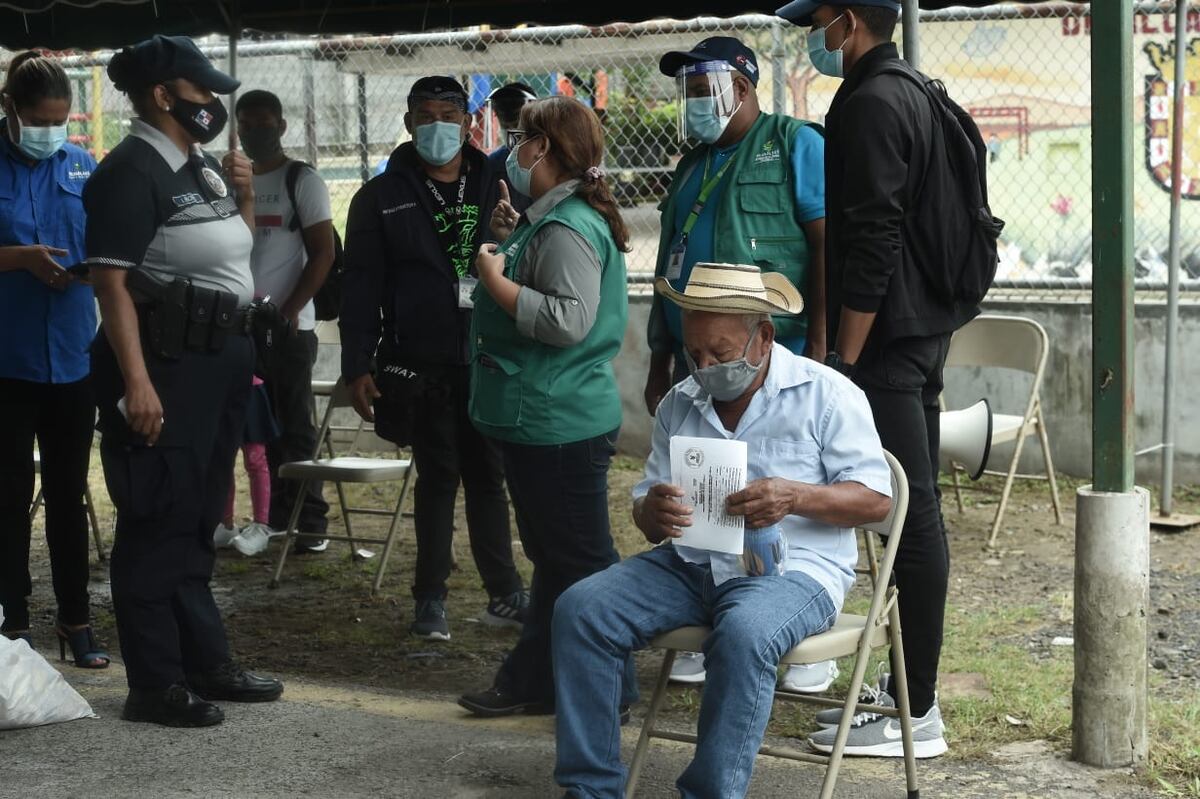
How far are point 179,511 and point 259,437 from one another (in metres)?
2.68

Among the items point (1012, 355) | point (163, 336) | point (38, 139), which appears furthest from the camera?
point (1012, 355)

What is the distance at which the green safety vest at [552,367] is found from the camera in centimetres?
435

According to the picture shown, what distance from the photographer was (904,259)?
4.18 m

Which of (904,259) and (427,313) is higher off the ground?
(904,259)

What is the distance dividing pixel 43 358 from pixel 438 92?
67.5 inches

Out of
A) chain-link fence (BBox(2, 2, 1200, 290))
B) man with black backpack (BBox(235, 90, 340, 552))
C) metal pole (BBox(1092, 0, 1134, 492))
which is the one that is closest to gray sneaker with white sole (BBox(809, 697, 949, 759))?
metal pole (BBox(1092, 0, 1134, 492))

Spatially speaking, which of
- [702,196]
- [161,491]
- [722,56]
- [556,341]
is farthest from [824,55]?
[161,491]

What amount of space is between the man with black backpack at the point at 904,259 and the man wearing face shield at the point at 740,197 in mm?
399

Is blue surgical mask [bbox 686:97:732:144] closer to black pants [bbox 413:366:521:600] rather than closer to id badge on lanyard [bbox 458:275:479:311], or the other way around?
id badge on lanyard [bbox 458:275:479:311]

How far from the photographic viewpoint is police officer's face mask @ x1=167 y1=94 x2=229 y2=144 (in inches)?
175

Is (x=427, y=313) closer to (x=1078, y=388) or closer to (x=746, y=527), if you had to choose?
(x=746, y=527)

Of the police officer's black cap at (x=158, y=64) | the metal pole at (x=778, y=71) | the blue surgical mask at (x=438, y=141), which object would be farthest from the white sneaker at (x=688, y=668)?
the metal pole at (x=778, y=71)

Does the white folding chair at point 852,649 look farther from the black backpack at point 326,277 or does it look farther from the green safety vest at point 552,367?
the black backpack at point 326,277

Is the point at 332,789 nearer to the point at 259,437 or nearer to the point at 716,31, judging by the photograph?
the point at 259,437
